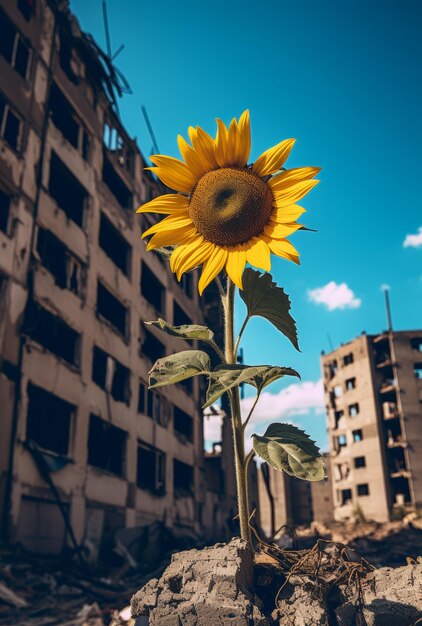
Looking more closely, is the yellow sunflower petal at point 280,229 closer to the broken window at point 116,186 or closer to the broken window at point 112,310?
the broken window at point 112,310

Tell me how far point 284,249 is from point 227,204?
27 cm

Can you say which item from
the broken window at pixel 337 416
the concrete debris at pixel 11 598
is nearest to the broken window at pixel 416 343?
the broken window at pixel 337 416

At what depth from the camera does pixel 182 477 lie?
29375 millimetres

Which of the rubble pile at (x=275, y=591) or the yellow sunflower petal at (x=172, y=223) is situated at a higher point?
the yellow sunflower petal at (x=172, y=223)

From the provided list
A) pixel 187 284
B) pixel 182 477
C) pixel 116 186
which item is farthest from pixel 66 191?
pixel 182 477

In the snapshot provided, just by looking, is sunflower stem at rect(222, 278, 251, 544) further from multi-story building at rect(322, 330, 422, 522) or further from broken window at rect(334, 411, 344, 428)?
broken window at rect(334, 411, 344, 428)

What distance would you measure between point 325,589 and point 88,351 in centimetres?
1760

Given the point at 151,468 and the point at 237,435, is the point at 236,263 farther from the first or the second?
the point at 151,468

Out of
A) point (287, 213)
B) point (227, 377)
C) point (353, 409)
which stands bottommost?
point (227, 377)

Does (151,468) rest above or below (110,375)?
below

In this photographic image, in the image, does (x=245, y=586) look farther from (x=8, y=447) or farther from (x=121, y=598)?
(x=8, y=447)

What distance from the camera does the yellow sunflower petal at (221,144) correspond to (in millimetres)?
2311

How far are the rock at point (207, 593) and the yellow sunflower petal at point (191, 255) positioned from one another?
3.64ft

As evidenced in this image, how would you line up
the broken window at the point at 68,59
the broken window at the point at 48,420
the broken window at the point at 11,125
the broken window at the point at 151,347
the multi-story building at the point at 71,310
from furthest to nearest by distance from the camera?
the broken window at the point at 151,347, the broken window at the point at 68,59, the broken window at the point at 11,125, the broken window at the point at 48,420, the multi-story building at the point at 71,310
